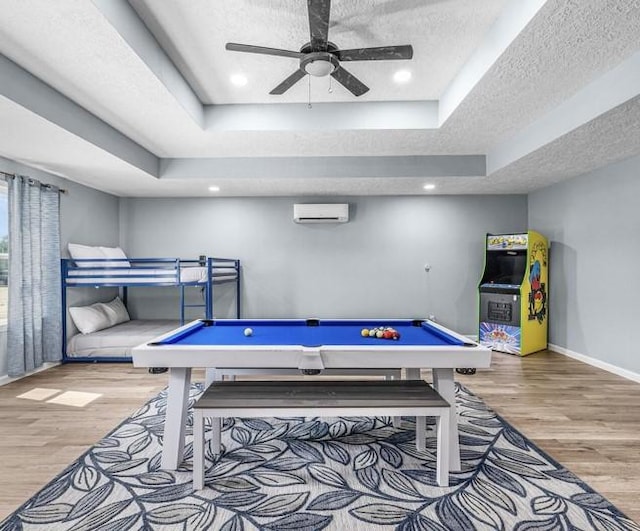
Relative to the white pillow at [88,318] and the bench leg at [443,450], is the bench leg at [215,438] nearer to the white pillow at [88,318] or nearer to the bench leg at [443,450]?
the bench leg at [443,450]

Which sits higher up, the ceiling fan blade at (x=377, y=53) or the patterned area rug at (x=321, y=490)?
the ceiling fan blade at (x=377, y=53)

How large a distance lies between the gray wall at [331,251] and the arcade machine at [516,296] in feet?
1.61

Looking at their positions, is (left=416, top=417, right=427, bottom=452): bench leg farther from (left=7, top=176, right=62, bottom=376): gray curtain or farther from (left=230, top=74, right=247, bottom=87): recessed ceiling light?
(left=7, top=176, right=62, bottom=376): gray curtain

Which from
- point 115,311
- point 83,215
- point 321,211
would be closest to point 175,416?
point 115,311

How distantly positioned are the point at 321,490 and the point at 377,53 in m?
2.45

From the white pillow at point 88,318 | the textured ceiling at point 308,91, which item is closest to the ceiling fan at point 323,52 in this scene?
the textured ceiling at point 308,91

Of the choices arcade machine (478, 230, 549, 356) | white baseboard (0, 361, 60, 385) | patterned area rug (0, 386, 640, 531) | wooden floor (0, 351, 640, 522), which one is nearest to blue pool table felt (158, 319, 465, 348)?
patterned area rug (0, 386, 640, 531)

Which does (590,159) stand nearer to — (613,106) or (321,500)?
(613,106)

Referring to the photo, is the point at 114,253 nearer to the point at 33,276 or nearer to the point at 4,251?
the point at 33,276

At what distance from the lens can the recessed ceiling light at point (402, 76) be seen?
9.57 ft

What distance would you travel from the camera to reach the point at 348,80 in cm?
246

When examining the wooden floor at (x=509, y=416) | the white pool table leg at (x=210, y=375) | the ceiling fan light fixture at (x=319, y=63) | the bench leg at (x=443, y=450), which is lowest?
the wooden floor at (x=509, y=416)

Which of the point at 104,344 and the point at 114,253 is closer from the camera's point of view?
the point at 104,344

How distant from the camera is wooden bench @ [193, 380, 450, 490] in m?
1.91
